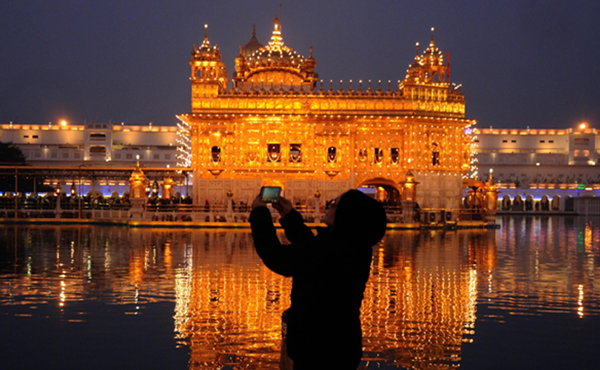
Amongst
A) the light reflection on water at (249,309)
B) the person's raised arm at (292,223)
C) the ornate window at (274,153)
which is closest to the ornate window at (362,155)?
the ornate window at (274,153)

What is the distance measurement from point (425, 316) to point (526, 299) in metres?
2.74

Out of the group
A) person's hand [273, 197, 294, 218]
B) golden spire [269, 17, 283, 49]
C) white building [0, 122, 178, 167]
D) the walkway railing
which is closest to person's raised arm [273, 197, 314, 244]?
person's hand [273, 197, 294, 218]

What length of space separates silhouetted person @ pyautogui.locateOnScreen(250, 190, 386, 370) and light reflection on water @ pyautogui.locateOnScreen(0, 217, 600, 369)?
11.0 ft

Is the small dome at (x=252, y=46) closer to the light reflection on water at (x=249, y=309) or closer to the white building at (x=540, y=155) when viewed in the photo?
the light reflection on water at (x=249, y=309)

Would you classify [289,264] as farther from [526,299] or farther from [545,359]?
[526,299]

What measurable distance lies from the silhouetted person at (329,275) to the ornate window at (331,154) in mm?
35272

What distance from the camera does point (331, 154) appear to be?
4031cm

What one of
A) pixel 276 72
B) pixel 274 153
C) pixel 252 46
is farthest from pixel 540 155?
pixel 274 153

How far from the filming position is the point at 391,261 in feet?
62.7

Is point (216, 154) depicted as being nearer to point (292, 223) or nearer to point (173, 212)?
point (173, 212)

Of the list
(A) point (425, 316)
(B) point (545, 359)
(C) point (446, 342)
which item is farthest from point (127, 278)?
(B) point (545, 359)

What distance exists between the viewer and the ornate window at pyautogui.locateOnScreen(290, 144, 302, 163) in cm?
4011

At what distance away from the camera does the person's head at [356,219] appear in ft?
16.0

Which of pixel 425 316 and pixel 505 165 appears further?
pixel 505 165
